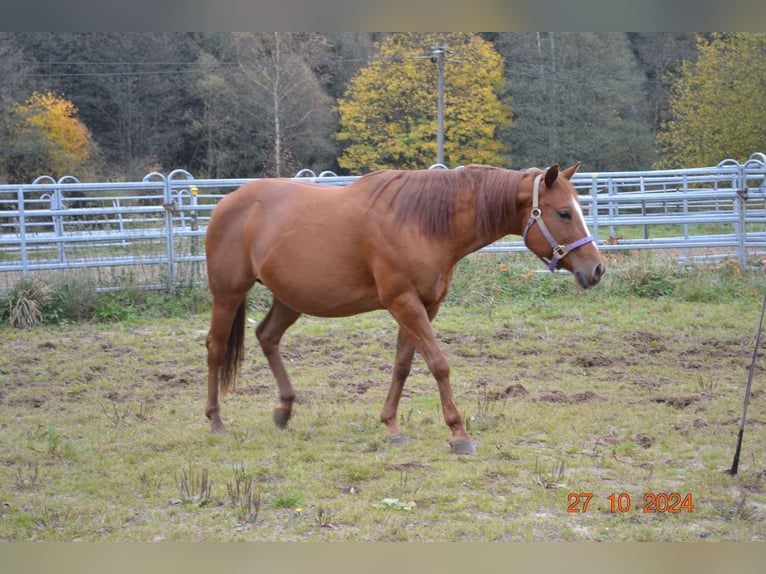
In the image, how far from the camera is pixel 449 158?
1164 inches

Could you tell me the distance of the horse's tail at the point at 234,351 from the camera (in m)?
5.40

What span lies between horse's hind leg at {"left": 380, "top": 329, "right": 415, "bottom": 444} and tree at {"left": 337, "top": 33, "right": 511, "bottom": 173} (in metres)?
24.2

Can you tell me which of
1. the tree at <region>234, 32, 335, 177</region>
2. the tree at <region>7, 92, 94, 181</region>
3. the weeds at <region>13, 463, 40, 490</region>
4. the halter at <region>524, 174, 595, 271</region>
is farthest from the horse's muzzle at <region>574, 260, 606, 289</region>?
the tree at <region>234, 32, 335, 177</region>

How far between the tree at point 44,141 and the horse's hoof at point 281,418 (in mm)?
21825

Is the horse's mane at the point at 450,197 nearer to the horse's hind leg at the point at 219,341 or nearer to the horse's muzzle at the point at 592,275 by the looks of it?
the horse's muzzle at the point at 592,275

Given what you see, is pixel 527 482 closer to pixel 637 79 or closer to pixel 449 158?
pixel 449 158

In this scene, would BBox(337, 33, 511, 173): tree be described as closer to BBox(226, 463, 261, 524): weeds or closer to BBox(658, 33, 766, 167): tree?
BBox(658, 33, 766, 167): tree

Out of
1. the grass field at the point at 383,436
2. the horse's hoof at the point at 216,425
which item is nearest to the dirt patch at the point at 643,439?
the grass field at the point at 383,436

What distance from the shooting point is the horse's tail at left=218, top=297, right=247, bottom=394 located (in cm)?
540

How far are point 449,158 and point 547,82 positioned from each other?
5.02 metres

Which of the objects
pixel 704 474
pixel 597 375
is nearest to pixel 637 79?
pixel 597 375

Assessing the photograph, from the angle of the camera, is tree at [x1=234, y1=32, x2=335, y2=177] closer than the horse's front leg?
No

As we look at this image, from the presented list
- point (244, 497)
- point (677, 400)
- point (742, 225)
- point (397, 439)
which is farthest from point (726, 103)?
point (244, 497)

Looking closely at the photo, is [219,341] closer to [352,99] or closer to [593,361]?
[593,361]
